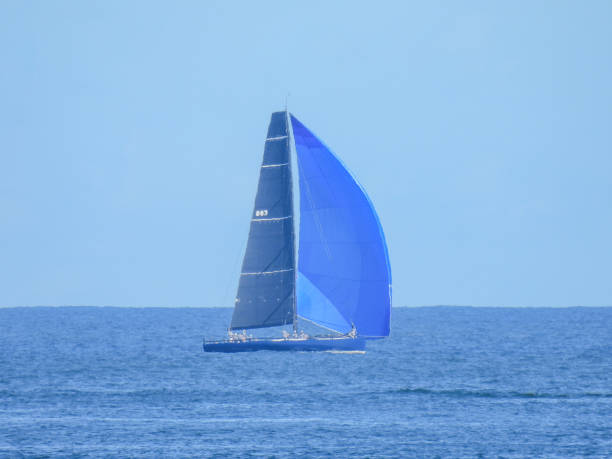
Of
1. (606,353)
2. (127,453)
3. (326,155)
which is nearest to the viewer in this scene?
(127,453)

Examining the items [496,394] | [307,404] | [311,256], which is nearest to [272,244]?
[311,256]

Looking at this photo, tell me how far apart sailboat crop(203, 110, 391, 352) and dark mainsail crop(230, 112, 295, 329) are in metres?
0.05

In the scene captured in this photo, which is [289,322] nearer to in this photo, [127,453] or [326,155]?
[326,155]

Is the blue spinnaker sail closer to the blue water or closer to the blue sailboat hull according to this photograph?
the blue sailboat hull

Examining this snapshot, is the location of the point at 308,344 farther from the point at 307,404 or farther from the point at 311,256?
the point at 307,404

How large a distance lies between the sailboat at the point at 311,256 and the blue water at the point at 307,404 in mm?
2279

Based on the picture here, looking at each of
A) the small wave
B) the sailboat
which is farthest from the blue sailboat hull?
the small wave

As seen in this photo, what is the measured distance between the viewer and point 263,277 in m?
70.9

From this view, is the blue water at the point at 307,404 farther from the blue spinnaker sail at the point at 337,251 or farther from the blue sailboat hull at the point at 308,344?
the blue spinnaker sail at the point at 337,251

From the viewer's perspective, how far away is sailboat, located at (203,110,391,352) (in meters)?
68.4

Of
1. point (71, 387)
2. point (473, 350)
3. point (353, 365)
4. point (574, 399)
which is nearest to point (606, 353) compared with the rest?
point (473, 350)

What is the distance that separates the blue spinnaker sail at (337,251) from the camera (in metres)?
68.4

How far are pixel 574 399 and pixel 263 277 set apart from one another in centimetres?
2075

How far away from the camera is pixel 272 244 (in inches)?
2768
